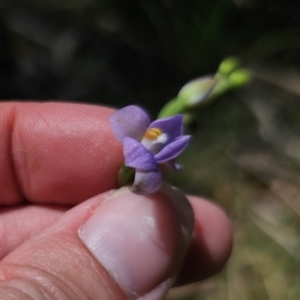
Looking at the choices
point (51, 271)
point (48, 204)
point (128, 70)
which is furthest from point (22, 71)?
point (51, 271)

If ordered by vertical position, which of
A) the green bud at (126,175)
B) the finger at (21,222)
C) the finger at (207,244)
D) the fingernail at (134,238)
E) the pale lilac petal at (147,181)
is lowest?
the finger at (207,244)

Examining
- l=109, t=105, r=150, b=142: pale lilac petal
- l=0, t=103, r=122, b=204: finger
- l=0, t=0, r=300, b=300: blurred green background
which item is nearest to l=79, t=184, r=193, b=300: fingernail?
l=109, t=105, r=150, b=142: pale lilac petal

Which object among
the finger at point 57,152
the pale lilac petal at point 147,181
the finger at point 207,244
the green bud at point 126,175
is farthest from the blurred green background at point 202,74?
the pale lilac petal at point 147,181

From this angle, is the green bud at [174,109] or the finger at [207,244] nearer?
the green bud at [174,109]

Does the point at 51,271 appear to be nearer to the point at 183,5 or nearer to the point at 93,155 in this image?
the point at 93,155

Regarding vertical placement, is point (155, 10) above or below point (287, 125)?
above

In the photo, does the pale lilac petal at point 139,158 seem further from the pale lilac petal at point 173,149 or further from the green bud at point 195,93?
the green bud at point 195,93
